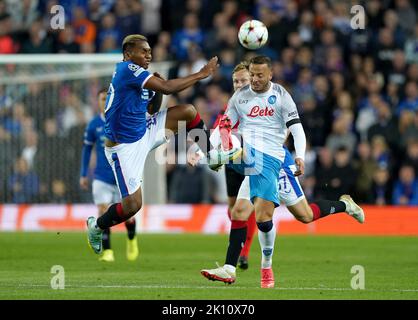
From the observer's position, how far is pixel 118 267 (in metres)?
13.8

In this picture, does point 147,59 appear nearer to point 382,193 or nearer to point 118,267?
point 118,267

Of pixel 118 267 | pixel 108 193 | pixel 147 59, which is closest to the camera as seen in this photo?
pixel 147 59

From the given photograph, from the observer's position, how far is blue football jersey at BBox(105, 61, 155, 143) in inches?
455

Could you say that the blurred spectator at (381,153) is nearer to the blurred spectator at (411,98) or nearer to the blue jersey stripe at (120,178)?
the blurred spectator at (411,98)

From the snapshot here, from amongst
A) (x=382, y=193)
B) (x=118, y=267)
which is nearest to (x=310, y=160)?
(x=382, y=193)

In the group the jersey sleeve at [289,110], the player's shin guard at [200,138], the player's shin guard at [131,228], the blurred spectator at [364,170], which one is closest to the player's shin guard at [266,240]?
the jersey sleeve at [289,110]

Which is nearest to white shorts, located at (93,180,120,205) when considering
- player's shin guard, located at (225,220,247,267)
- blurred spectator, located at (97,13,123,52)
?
player's shin guard, located at (225,220,247,267)

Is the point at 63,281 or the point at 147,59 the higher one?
the point at 147,59

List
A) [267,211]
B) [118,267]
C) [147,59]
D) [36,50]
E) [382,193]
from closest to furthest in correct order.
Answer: [267,211] → [147,59] → [118,267] → [382,193] → [36,50]

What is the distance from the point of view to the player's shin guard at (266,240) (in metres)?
10.9

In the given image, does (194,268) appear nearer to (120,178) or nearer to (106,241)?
(106,241)

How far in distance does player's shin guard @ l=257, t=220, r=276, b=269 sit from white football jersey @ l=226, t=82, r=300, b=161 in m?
0.83

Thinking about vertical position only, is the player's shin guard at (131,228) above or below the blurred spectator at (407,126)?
below

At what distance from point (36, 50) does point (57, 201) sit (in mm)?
3921
